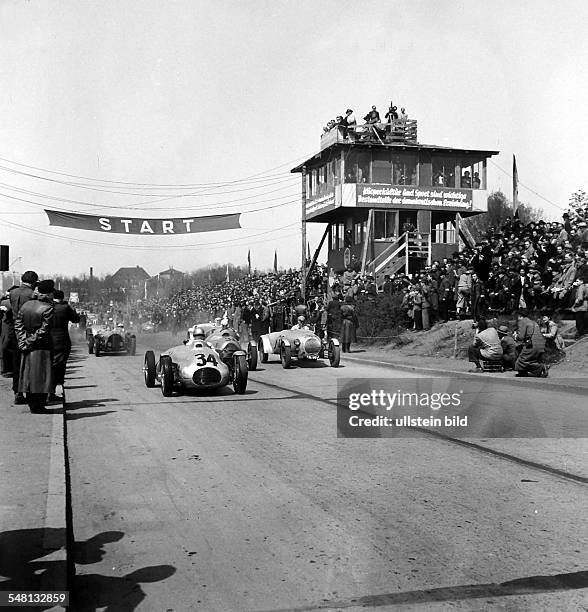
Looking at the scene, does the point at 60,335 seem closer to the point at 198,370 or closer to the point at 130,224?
the point at 198,370

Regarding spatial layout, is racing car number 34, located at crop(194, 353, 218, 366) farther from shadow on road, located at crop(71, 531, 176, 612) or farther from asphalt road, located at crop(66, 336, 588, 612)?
shadow on road, located at crop(71, 531, 176, 612)

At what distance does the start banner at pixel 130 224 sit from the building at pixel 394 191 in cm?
1453

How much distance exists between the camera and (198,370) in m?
13.5

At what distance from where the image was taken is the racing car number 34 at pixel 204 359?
44.6ft

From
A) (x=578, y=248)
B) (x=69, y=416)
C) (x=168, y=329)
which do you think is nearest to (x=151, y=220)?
(x=578, y=248)

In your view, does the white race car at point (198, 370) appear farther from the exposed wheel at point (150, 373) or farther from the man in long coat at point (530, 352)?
the man in long coat at point (530, 352)

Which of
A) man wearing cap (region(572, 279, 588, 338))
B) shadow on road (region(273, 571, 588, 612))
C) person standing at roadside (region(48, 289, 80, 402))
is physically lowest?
shadow on road (region(273, 571, 588, 612))

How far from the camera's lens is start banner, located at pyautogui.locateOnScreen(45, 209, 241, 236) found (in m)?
27.1

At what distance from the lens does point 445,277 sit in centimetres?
2512

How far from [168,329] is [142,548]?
4946cm

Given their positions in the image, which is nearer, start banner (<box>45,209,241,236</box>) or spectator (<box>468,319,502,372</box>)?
spectator (<box>468,319,502,372</box>)

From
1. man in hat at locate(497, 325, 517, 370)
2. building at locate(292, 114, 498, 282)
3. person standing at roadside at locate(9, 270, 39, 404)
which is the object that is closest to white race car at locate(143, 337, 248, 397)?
person standing at roadside at locate(9, 270, 39, 404)

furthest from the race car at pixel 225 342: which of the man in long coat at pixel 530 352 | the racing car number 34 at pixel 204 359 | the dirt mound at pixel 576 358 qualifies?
the dirt mound at pixel 576 358

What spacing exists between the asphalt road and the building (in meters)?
31.7
